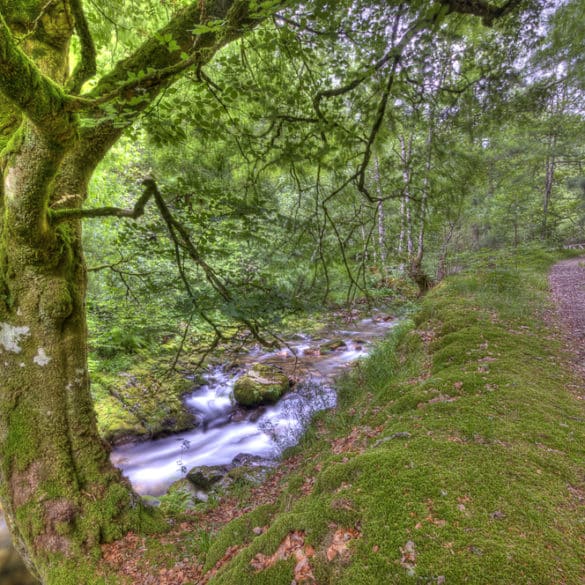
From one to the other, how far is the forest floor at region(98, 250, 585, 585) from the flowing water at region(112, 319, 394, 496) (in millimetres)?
1535

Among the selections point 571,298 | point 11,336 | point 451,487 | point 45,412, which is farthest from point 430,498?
point 571,298

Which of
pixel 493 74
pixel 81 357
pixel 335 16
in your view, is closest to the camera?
pixel 81 357

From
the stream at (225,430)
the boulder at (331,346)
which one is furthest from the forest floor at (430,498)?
the boulder at (331,346)

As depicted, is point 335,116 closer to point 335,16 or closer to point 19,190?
point 335,16

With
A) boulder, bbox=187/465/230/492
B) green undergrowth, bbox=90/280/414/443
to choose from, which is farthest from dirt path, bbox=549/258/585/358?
boulder, bbox=187/465/230/492

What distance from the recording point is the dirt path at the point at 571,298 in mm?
5176

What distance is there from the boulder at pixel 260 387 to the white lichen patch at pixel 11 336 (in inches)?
198

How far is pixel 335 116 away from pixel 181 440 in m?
6.32

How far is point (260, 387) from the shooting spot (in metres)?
6.95

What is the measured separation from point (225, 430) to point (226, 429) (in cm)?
3

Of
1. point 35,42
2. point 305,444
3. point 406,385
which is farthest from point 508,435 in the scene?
point 35,42

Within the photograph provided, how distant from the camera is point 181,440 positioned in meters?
6.14

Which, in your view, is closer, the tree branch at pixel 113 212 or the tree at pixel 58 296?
the tree branch at pixel 113 212

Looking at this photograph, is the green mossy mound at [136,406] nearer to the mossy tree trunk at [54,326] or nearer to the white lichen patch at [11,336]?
the mossy tree trunk at [54,326]
